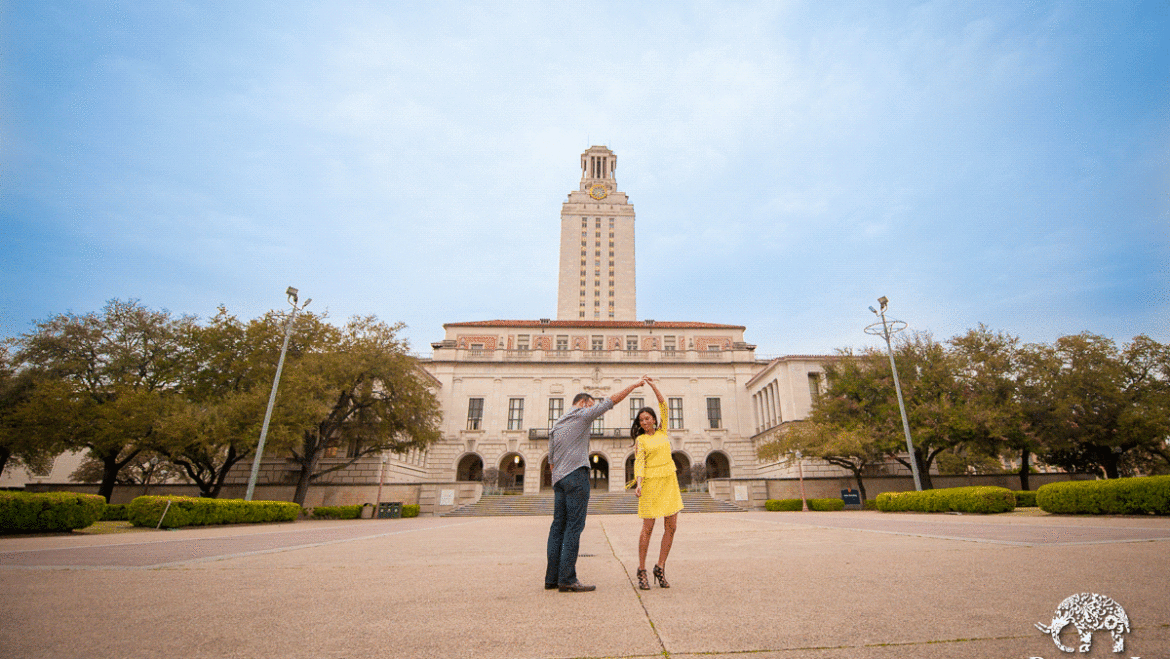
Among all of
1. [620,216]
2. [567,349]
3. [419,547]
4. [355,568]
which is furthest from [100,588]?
[620,216]

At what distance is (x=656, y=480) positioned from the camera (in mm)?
4203

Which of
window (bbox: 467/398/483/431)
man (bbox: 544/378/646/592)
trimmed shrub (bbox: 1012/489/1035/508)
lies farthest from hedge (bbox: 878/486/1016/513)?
window (bbox: 467/398/483/431)

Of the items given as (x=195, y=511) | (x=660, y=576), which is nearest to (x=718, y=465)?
(x=195, y=511)

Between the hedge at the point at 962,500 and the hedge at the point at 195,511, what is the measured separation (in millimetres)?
23145

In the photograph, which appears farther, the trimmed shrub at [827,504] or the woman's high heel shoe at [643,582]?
the trimmed shrub at [827,504]

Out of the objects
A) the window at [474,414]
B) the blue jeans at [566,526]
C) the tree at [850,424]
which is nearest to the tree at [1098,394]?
the tree at [850,424]

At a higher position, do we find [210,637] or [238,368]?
[238,368]

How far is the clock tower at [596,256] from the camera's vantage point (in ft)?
248

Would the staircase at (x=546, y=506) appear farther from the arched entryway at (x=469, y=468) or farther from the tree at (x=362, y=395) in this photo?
the arched entryway at (x=469, y=468)

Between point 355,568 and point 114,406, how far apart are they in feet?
81.6

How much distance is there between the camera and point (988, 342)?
2756 cm

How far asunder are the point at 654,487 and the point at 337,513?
2448 cm

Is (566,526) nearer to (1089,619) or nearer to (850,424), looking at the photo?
(1089,619)

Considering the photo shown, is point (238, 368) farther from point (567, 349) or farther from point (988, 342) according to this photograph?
point (988, 342)
